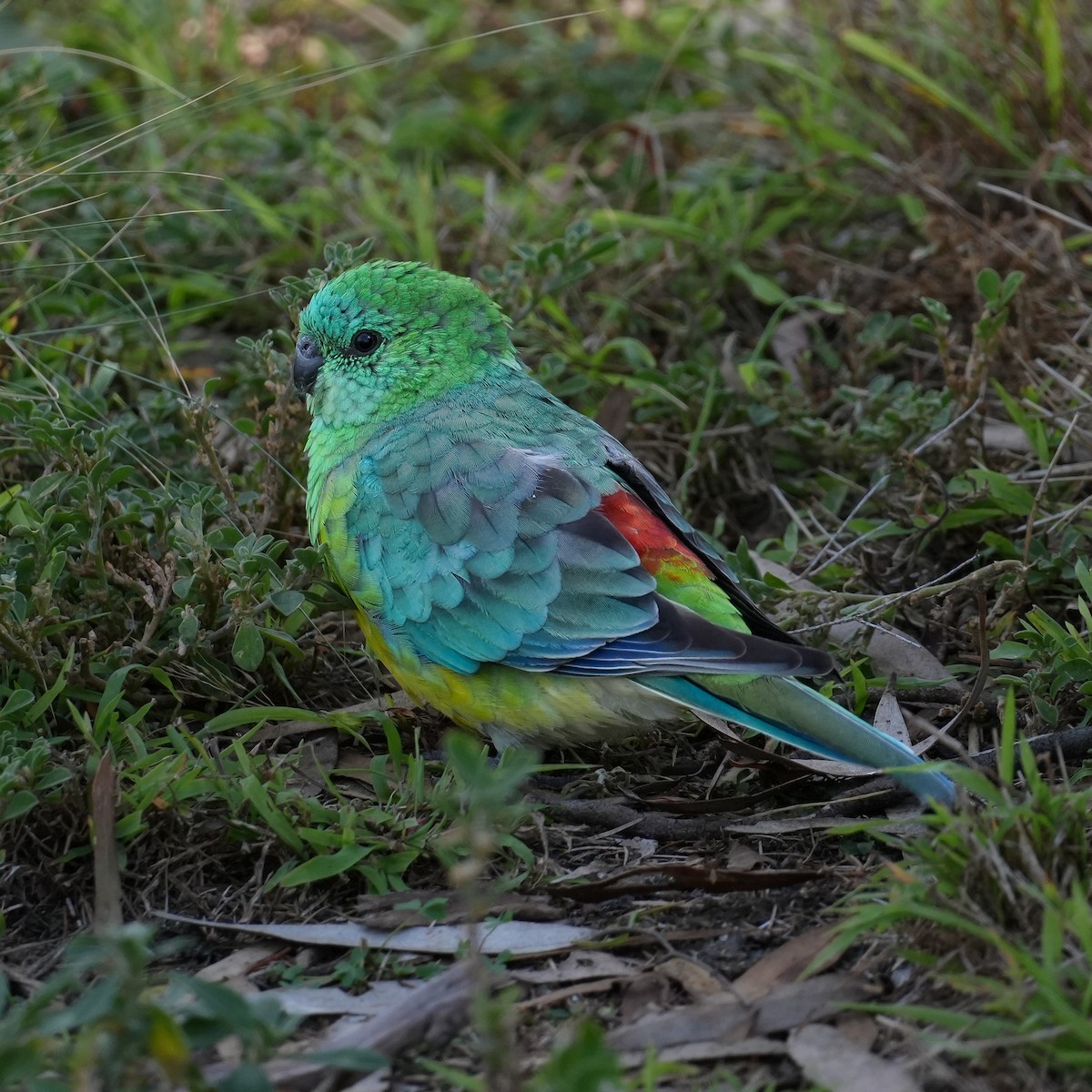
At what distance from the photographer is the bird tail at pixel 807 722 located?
8.84ft

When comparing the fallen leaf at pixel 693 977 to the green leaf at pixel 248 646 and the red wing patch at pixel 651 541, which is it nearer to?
the red wing patch at pixel 651 541

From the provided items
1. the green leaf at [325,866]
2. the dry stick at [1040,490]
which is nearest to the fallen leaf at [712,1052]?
the green leaf at [325,866]

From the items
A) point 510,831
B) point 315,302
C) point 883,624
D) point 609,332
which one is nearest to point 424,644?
point 510,831

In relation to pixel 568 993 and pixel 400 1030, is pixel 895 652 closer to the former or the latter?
pixel 568 993

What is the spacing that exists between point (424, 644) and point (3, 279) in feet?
6.81

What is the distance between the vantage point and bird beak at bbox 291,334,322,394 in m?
3.64

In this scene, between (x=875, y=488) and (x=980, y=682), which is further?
(x=875, y=488)

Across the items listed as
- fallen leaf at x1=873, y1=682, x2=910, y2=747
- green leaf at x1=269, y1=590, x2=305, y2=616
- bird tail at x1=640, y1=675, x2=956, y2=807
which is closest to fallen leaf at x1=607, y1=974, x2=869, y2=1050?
bird tail at x1=640, y1=675, x2=956, y2=807

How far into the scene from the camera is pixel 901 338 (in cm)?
473

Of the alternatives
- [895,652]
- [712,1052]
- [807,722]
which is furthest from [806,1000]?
[895,652]

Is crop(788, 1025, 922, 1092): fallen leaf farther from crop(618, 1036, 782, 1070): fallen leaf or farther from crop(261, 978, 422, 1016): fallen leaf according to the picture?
crop(261, 978, 422, 1016): fallen leaf

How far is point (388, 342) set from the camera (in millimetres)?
3592

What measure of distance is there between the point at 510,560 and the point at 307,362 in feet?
3.08

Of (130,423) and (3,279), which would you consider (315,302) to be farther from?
(3,279)
